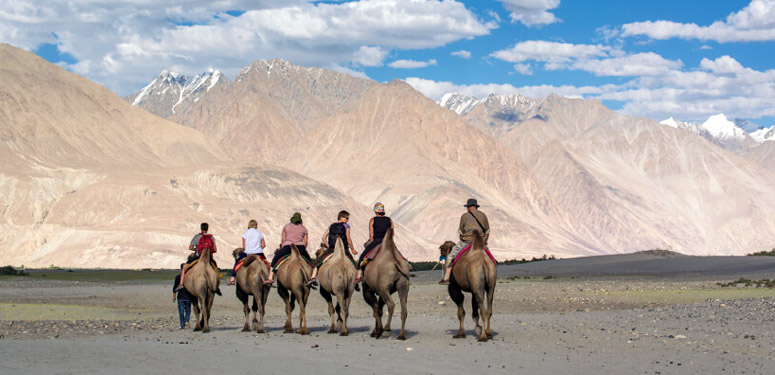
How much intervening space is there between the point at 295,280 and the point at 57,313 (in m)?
8.98

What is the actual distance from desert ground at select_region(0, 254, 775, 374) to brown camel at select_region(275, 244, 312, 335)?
506 millimetres

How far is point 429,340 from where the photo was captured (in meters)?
17.1

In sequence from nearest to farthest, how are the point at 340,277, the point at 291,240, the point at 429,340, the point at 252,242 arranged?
the point at 429,340 → the point at 340,277 → the point at 291,240 → the point at 252,242

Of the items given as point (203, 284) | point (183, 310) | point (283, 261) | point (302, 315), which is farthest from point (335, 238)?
point (183, 310)

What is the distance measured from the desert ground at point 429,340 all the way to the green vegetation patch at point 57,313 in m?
0.03

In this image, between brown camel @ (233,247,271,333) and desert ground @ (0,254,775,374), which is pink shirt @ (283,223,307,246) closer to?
brown camel @ (233,247,271,333)

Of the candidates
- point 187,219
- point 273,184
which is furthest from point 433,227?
point 187,219

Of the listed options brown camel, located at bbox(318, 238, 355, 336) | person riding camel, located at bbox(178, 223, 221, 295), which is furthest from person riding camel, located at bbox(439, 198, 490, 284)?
person riding camel, located at bbox(178, 223, 221, 295)

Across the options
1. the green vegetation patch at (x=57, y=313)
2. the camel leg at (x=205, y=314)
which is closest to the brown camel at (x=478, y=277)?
the camel leg at (x=205, y=314)

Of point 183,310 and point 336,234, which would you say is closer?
point 336,234

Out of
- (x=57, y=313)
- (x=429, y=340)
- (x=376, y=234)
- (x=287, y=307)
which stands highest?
(x=376, y=234)

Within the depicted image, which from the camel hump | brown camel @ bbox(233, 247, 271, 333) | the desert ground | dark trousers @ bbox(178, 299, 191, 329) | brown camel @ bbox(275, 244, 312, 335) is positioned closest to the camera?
the desert ground

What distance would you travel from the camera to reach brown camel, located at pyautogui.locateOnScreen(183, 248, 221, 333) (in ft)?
63.2

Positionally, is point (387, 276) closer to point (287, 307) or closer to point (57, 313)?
point (287, 307)
